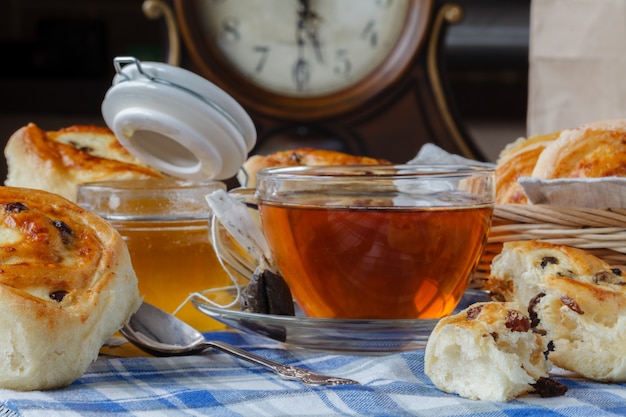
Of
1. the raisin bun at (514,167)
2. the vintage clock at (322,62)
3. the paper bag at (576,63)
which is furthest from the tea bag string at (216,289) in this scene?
the vintage clock at (322,62)

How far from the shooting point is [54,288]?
736 mm

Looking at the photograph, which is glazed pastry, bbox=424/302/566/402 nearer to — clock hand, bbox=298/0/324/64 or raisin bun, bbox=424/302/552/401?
raisin bun, bbox=424/302/552/401

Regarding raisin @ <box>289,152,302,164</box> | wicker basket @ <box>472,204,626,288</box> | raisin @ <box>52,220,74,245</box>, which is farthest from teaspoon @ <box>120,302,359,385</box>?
raisin @ <box>289,152,302,164</box>

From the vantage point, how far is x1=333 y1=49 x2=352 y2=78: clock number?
88.0 inches

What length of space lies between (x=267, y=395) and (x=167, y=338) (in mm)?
216

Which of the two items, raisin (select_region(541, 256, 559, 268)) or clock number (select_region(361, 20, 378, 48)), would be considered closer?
raisin (select_region(541, 256, 559, 268))

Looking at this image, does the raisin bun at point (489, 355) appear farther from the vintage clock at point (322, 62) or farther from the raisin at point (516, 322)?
the vintage clock at point (322, 62)

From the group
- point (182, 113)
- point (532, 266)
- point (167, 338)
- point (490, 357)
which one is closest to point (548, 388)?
point (490, 357)

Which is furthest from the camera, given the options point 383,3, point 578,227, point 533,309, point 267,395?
point 383,3

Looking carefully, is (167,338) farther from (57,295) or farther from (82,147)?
(82,147)

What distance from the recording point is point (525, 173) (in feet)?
3.65

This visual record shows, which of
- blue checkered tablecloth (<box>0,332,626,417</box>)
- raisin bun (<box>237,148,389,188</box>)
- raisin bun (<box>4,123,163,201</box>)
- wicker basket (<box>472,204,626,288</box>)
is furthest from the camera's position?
raisin bun (<box>237,148,389,188</box>)

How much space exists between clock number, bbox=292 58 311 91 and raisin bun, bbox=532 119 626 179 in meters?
1.29

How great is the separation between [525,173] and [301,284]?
369 millimetres
